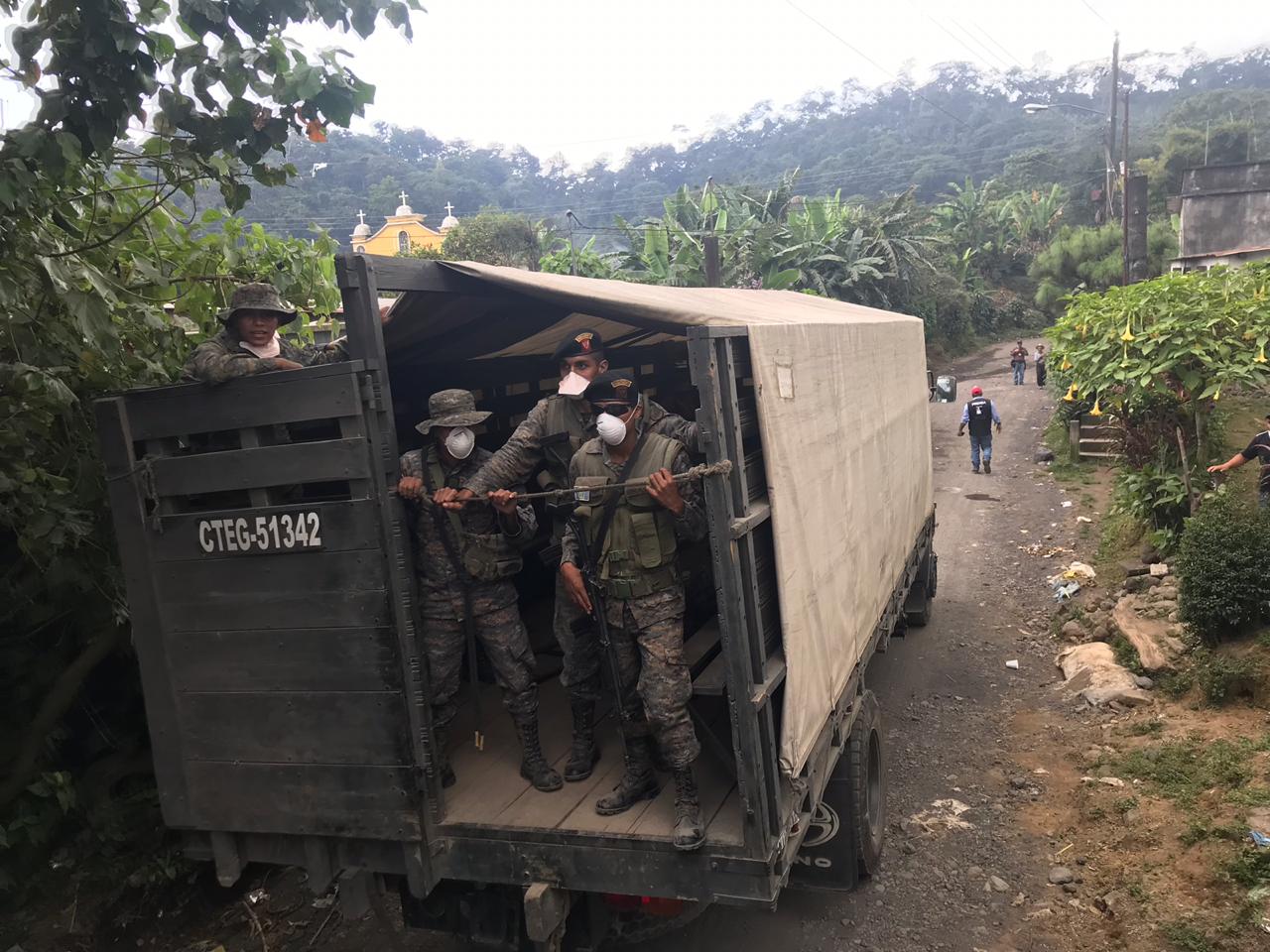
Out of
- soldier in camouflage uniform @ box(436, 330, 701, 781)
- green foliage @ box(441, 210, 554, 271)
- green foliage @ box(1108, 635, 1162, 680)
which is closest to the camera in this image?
soldier in camouflage uniform @ box(436, 330, 701, 781)

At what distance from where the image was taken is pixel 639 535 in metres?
3.35

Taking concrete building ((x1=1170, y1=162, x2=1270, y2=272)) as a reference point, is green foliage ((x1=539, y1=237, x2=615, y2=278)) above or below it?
above

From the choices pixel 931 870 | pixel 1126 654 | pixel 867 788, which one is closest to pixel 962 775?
pixel 931 870

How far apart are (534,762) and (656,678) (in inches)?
27.8

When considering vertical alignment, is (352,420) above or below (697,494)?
above

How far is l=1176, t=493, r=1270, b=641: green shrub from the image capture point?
239 inches

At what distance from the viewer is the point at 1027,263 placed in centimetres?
3681

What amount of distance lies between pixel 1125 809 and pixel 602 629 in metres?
3.46

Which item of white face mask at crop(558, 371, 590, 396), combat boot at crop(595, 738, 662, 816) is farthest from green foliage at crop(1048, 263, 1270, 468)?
combat boot at crop(595, 738, 662, 816)

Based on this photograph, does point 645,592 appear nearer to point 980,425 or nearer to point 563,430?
point 563,430

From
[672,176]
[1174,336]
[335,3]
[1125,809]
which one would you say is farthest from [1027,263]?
[672,176]

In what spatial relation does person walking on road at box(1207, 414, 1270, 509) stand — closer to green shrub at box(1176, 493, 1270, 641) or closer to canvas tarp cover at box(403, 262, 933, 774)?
green shrub at box(1176, 493, 1270, 641)

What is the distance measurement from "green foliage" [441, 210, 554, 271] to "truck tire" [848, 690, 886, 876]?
28.9 metres

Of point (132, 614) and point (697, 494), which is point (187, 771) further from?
point (697, 494)
